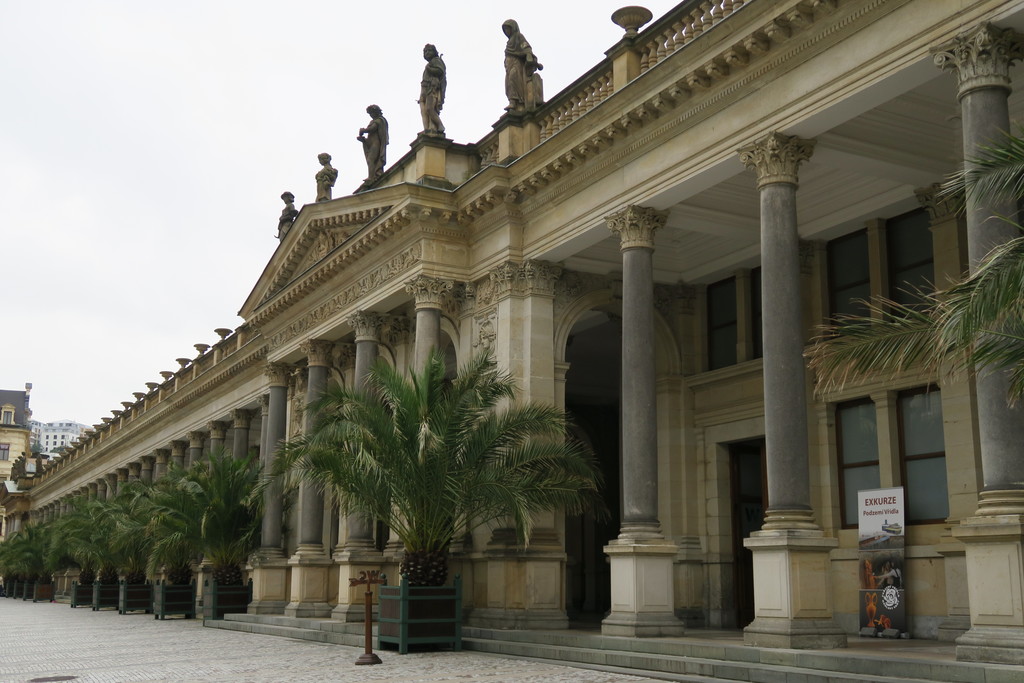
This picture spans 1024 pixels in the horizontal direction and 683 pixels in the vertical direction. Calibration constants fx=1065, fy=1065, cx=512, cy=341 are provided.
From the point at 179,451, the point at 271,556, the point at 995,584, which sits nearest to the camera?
the point at 995,584

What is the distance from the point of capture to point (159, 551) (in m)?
30.0

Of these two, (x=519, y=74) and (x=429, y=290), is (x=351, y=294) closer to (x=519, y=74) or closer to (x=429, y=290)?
(x=429, y=290)

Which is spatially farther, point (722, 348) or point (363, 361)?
point (363, 361)

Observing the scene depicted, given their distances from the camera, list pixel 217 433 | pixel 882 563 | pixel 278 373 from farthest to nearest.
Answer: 1. pixel 217 433
2. pixel 278 373
3. pixel 882 563

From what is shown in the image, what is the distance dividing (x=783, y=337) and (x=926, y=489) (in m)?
4.86

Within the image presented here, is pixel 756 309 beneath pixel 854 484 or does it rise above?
above

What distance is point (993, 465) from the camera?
1088cm

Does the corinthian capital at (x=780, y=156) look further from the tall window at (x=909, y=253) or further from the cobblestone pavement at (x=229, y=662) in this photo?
the cobblestone pavement at (x=229, y=662)

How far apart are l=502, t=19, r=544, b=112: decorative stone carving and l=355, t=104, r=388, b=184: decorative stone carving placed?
5.20 metres

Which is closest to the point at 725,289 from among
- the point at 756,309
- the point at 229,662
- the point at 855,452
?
the point at 756,309

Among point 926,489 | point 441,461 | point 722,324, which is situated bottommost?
point 926,489

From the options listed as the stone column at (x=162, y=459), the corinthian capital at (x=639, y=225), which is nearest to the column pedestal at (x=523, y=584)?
the corinthian capital at (x=639, y=225)

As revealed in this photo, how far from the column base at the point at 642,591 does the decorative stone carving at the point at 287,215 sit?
18.9m

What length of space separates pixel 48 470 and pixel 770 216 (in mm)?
79063
